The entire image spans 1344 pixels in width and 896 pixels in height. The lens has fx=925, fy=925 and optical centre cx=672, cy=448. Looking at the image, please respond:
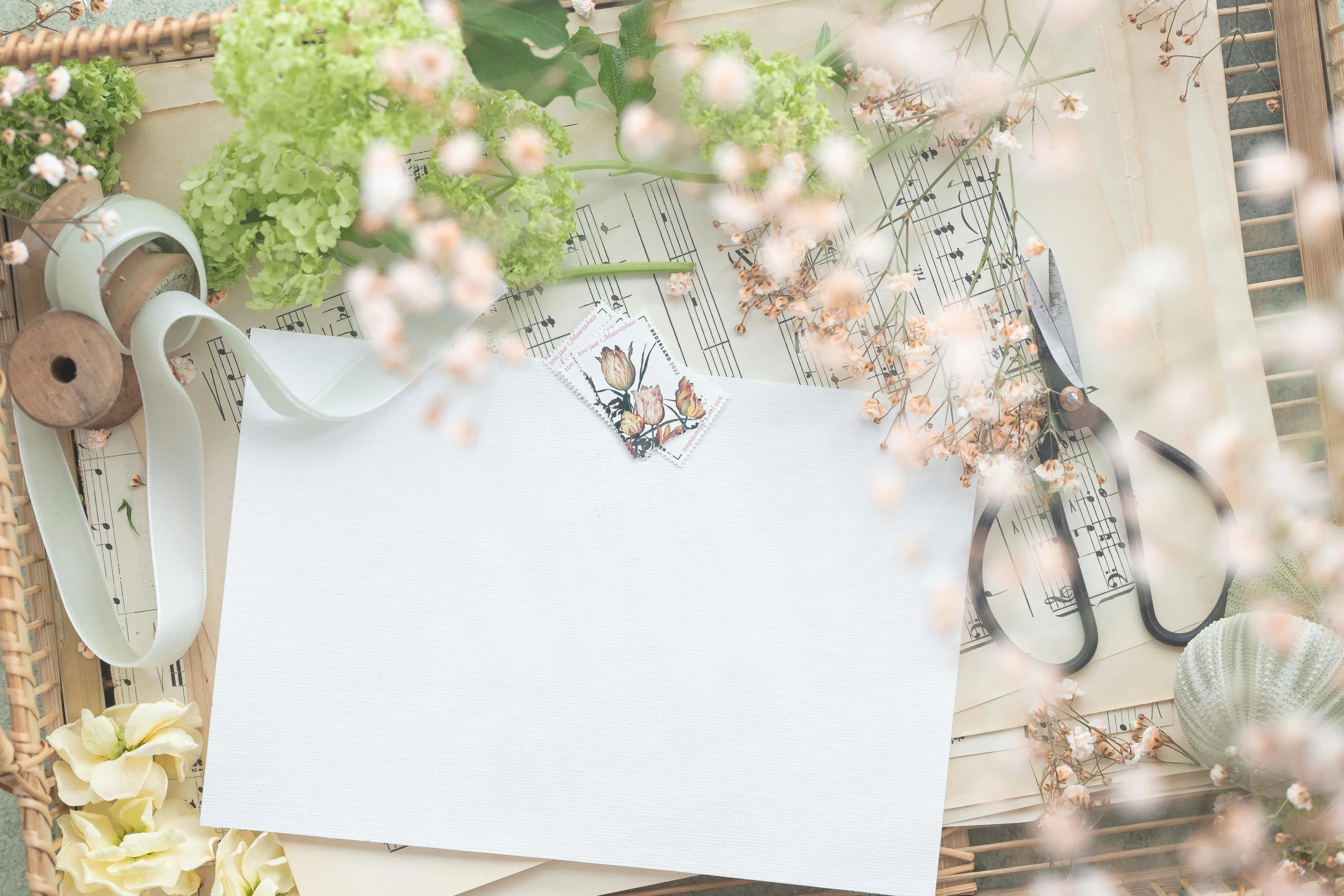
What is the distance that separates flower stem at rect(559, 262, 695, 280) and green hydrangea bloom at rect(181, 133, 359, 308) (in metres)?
0.24

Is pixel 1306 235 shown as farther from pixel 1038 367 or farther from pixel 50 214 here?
pixel 50 214

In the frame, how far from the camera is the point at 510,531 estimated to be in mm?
1030

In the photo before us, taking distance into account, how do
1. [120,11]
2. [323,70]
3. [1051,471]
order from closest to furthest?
[323,70] < [1051,471] < [120,11]

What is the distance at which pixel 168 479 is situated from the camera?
39.3 inches

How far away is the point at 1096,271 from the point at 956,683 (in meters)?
0.49

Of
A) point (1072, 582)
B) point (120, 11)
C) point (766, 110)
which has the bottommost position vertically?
point (1072, 582)

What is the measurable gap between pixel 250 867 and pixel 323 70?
2.68 feet

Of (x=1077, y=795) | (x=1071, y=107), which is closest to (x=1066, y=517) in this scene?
(x=1077, y=795)

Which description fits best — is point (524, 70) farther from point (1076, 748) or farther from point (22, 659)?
point (1076, 748)

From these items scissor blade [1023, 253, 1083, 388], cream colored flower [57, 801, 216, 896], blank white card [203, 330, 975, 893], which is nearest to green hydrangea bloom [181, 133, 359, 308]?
blank white card [203, 330, 975, 893]

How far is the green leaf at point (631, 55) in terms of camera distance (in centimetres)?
96

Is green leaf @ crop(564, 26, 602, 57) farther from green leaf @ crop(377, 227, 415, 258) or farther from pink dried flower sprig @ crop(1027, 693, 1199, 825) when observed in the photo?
pink dried flower sprig @ crop(1027, 693, 1199, 825)

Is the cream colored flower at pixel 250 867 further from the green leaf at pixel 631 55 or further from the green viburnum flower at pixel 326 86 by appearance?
the green leaf at pixel 631 55

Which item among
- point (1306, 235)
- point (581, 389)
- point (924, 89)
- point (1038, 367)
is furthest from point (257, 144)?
point (1306, 235)
